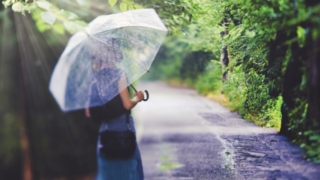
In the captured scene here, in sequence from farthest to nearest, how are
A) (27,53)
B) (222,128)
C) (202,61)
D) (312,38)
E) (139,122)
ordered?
(139,122) < (27,53) < (202,61) < (222,128) < (312,38)

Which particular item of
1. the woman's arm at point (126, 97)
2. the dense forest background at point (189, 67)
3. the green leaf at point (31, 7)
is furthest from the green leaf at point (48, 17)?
the woman's arm at point (126, 97)

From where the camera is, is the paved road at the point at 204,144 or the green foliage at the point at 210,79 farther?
the green foliage at the point at 210,79

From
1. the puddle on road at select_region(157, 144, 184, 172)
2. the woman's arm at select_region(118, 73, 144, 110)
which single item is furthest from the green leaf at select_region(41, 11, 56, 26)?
the puddle on road at select_region(157, 144, 184, 172)

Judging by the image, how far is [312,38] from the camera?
2.11 metres

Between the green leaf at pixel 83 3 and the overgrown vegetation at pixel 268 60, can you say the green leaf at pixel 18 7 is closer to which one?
the green leaf at pixel 83 3

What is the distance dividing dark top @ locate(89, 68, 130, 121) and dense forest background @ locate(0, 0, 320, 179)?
0.45 metres

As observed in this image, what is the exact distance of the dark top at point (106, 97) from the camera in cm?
280

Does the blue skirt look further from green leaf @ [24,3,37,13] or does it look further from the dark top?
green leaf @ [24,3,37,13]

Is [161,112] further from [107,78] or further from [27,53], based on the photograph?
[27,53]

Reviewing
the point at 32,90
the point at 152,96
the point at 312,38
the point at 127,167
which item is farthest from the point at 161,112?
the point at 312,38

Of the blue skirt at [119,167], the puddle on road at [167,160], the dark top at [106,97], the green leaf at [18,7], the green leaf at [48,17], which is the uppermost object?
the green leaf at [18,7]

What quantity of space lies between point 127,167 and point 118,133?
0.31 metres

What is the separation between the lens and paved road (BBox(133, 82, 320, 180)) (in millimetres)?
2557

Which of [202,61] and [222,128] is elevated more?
[202,61]
